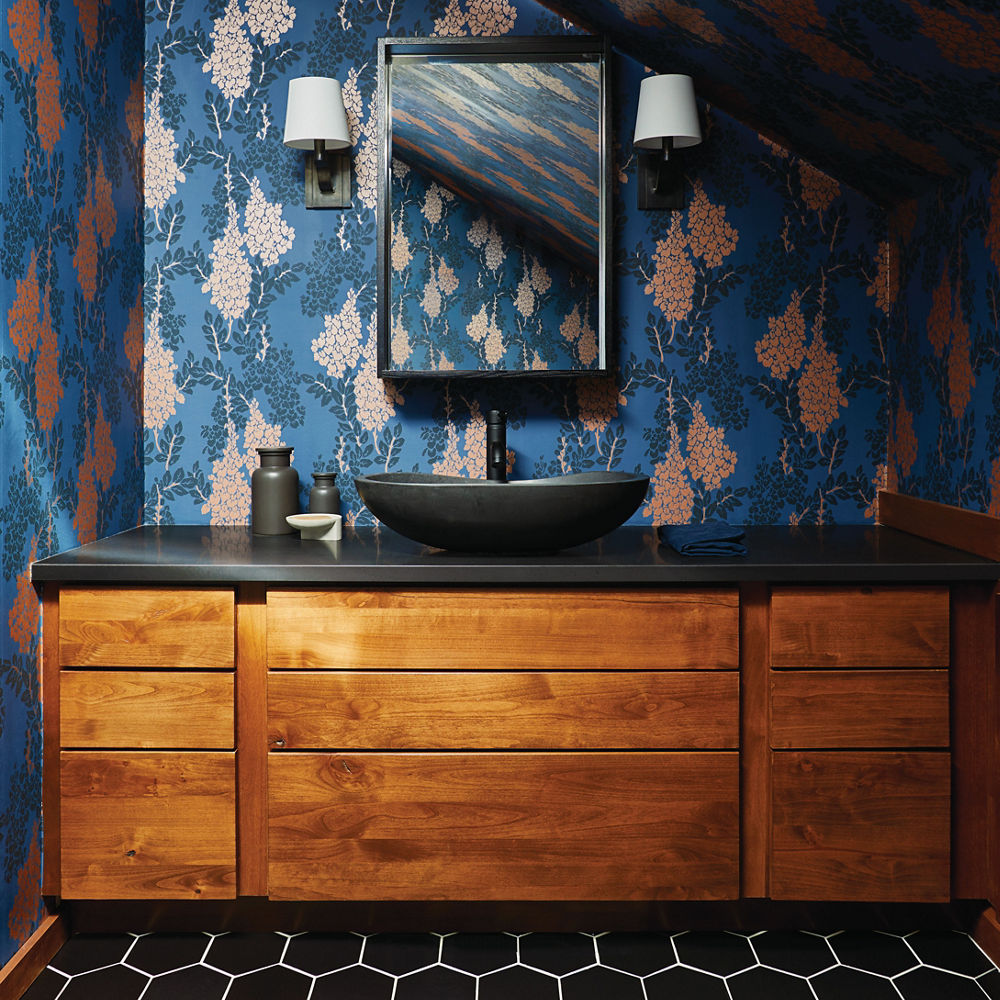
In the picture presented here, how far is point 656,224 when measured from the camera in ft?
8.05

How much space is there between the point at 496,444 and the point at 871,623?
1.00 metres

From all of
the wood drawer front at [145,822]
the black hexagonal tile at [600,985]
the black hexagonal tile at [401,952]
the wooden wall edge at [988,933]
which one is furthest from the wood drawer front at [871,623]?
the wood drawer front at [145,822]

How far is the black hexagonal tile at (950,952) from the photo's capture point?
6.11ft

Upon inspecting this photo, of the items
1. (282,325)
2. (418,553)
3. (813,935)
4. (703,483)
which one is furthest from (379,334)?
(813,935)

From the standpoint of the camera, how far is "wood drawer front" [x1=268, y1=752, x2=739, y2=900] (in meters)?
1.89

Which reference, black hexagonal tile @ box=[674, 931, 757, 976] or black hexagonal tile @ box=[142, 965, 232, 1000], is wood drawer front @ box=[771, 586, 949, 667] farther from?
black hexagonal tile @ box=[142, 965, 232, 1000]

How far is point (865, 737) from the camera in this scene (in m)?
1.89

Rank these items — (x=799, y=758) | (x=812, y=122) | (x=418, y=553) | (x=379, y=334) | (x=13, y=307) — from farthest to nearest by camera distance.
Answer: (x=379, y=334) < (x=812, y=122) < (x=418, y=553) < (x=799, y=758) < (x=13, y=307)

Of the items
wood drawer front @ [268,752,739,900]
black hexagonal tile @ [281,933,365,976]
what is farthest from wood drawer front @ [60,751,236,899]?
black hexagonal tile @ [281,933,365,976]

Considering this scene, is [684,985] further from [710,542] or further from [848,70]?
[848,70]

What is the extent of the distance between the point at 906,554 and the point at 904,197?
3.26 feet

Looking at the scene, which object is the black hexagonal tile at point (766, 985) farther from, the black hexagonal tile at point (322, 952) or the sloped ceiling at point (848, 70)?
the sloped ceiling at point (848, 70)

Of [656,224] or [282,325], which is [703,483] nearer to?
[656,224]

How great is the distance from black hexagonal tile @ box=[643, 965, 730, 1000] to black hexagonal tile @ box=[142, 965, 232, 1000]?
0.87 m
